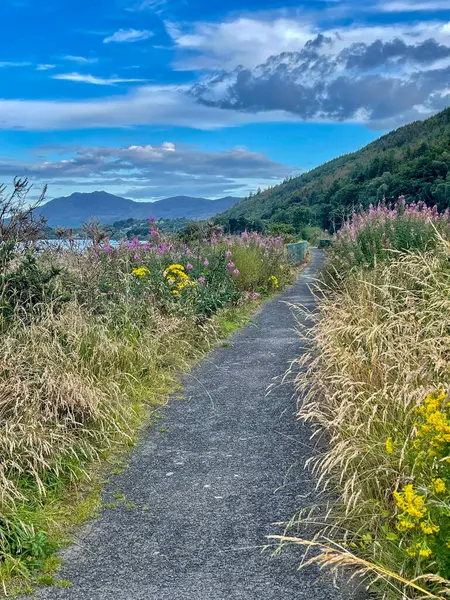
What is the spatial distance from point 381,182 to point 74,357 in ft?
106

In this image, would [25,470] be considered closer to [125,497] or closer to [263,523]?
[125,497]

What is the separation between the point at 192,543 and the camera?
305 cm

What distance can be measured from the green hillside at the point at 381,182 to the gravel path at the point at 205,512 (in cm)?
788

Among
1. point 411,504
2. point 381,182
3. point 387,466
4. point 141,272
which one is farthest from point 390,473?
point 381,182

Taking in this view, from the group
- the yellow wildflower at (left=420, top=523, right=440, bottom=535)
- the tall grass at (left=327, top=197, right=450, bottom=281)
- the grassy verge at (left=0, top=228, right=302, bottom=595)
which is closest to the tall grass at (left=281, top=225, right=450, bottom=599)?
the yellow wildflower at (left=420, top=523, right=440, bottom=535)

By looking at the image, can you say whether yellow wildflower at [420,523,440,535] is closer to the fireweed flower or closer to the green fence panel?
the fireweed flower

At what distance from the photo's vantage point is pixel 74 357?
4.69 m

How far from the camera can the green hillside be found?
2961cm

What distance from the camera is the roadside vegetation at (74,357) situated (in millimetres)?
3309

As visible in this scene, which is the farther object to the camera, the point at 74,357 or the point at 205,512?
the point at 74,357

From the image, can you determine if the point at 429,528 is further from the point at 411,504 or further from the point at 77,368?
the point at 77,368

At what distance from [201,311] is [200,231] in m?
4.83

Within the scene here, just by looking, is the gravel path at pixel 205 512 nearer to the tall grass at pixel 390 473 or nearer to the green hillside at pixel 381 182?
the tall grass at pixel 390 473

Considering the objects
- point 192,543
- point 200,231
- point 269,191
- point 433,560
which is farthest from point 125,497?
point 269,191
